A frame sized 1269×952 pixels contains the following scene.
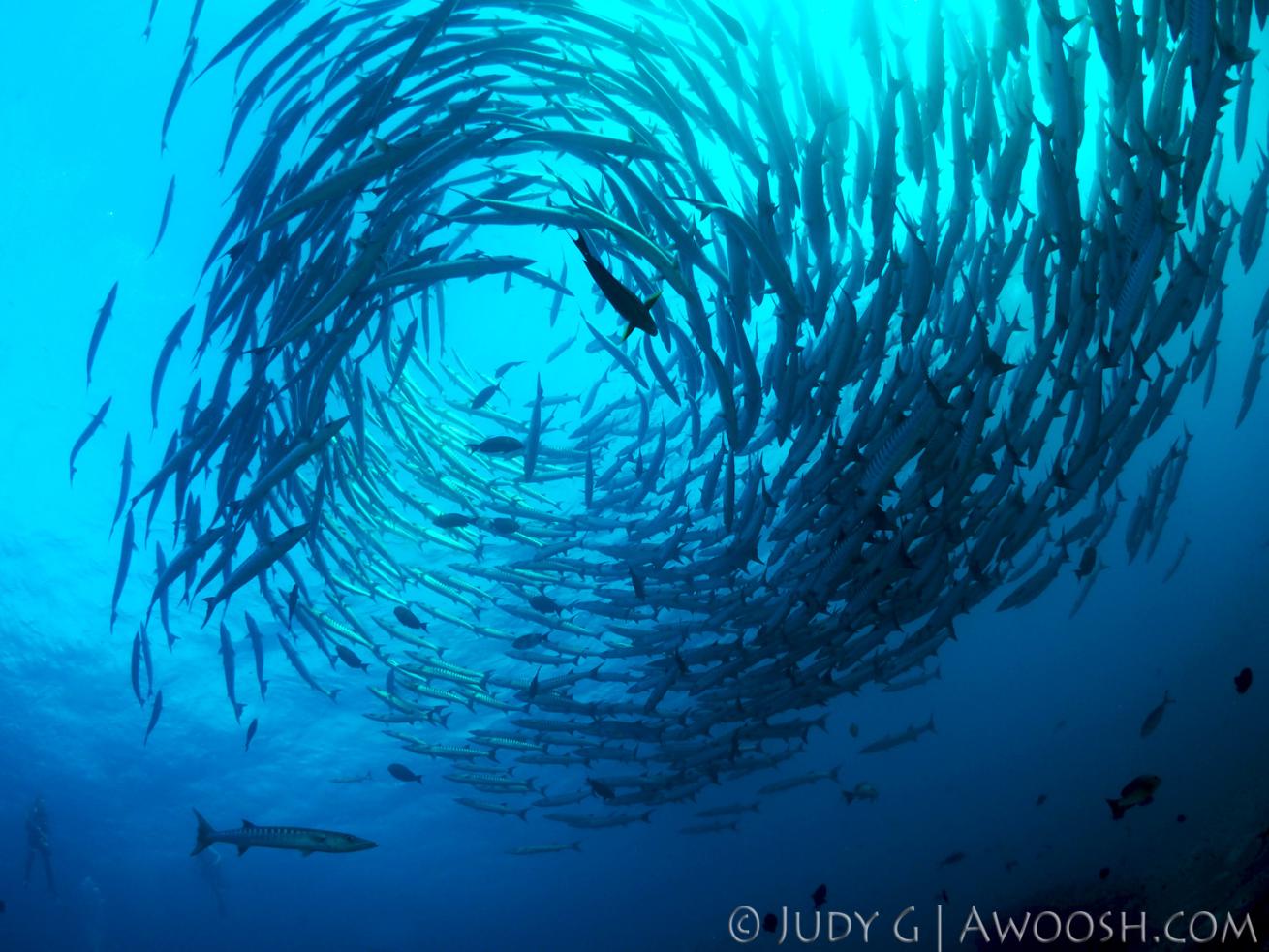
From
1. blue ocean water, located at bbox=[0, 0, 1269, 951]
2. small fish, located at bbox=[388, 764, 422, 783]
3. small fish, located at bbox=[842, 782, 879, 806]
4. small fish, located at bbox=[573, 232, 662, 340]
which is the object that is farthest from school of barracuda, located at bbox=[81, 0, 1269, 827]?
small fish, located at bbox=[842, 782, 879, 806]

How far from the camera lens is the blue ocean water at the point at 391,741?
31.8 ft

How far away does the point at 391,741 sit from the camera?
83.9ft

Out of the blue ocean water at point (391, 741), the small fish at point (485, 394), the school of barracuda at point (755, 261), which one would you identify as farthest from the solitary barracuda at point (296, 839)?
the blue ocean water at point (391, 741)

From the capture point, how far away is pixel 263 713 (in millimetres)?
23781

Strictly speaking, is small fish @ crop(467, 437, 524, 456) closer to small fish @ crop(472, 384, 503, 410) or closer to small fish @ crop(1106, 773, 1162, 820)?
small fish @ crop(472, 384, 503, 410)

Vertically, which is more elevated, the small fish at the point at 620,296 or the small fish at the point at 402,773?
the small fish at the point at 620,296

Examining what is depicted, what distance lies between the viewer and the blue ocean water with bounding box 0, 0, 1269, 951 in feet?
31.8

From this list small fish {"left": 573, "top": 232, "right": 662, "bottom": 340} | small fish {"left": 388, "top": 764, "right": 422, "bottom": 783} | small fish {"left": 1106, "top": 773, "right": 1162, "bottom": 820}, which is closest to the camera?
small fish {"left": 573, "top": 232, "right": 662, "bottom": 340}

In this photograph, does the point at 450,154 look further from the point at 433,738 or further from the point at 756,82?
the point at 433,738

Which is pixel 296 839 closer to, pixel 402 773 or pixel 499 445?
pixel 499 445

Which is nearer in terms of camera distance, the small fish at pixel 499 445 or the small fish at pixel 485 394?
the small fish at pixel 499 445

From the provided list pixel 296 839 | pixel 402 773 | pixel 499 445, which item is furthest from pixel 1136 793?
pixel 402 773

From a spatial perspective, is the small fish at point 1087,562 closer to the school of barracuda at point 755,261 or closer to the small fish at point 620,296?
the school of barracuda at point 755,261

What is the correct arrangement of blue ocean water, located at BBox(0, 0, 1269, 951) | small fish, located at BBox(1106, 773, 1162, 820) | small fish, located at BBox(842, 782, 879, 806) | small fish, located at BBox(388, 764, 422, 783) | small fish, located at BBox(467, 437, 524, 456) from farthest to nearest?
small fish, located at BBox(842, 782, 879, 806) < blue ocean water, located at BBox(0, 0, 1269, 951) < small fish, located at BBox(388, 764, 422, 783) < small fish, located at BBox(1106, 773, 1162, 820) < small fish, located at BBox(467, 437, 524, 456)
